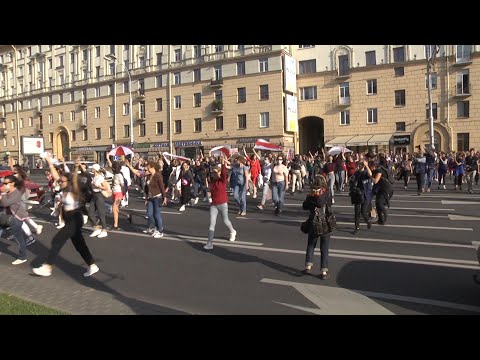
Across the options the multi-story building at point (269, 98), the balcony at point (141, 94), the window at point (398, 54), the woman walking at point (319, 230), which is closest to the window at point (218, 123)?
the multi-story building at point (269, 98)

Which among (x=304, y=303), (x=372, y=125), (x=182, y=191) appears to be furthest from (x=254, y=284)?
(x=372, y=125)

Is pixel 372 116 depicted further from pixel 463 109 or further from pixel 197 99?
pixel 197 99

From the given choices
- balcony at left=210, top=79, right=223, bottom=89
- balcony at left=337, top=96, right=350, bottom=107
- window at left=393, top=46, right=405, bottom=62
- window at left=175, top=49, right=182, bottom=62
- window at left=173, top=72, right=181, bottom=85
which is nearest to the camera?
window at left=393, top=46, right=405, bottom=62

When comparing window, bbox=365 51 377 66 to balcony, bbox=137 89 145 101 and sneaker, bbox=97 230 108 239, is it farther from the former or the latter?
sneaker, bbox=97 230 108 239

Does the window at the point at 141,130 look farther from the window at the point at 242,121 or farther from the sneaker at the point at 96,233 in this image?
the sneaker at the point at 96,233

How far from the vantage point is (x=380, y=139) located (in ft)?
127

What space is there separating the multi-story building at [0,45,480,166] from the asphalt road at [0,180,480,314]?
79.6 ft

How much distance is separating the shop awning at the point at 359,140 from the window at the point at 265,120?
847 cm

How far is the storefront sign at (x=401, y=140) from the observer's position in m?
38.0

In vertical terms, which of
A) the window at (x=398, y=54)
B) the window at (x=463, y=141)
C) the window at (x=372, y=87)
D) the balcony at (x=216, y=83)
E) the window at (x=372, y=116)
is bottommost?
the window at (x=463, y=141)

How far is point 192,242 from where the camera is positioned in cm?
878

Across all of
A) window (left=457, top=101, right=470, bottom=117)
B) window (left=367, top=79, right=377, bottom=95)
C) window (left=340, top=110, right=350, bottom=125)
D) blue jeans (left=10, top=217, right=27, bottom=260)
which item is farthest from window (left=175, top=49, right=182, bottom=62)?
blue jeans (left=10, top=217, right=27, bottom=260)

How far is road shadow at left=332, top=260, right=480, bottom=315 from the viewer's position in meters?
4.91

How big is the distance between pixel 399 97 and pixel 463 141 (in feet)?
22.7
